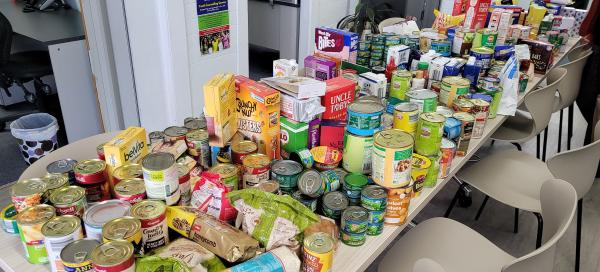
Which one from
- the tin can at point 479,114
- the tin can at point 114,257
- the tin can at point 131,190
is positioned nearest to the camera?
the tin can at point 114,257

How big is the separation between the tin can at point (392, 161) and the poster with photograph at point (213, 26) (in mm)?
1779

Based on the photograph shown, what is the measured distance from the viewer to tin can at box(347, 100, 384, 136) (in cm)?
117

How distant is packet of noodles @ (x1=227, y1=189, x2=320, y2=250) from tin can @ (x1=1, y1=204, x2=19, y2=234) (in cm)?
55

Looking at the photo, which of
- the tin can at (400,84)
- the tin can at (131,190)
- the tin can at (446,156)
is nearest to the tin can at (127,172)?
the tin can at (131,190)

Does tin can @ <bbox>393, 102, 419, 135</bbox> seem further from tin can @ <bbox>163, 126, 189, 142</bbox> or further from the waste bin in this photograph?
the waste bin

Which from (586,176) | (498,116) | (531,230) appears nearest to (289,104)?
(498,116)

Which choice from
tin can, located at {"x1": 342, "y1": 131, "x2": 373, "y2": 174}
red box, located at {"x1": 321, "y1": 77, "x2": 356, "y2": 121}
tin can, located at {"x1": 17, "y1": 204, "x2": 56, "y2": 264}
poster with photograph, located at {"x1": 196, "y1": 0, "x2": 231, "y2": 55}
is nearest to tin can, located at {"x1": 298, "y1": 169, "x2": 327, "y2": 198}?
tin can, located at {"x1": 342, "y1": 131, "x2": 373, "y2": 174}

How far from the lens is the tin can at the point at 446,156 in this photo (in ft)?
4.51

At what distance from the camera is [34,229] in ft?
3.01

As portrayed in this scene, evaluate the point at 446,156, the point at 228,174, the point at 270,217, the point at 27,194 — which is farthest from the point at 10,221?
the point at 446,156

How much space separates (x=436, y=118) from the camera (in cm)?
131

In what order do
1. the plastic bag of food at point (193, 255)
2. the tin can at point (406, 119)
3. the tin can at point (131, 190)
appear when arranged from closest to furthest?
the plastic bag of food at point (193, 255)
the tin can at point (131, 190)
the tin can at point (406, 119)

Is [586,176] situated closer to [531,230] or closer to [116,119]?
[531,230]

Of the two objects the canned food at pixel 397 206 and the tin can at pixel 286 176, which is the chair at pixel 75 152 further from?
the canned food at pixel 397 206
